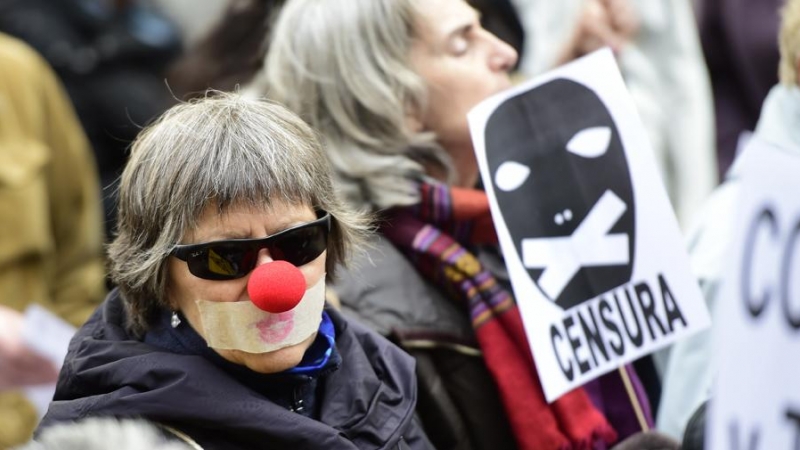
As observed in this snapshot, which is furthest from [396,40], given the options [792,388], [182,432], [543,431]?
[792,388]

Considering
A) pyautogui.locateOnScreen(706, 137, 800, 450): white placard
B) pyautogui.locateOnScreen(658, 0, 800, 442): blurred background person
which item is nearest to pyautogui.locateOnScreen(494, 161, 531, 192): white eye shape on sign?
pyautogui.locateOnScreen(658, 0, 800, 442): blurred background person

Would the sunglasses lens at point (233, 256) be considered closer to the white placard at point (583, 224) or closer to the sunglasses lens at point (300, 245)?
the sunglasses lens at point (300, 245)

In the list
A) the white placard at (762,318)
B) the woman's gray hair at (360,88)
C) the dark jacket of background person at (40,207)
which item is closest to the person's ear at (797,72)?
the woman's gray hair at (360,88)

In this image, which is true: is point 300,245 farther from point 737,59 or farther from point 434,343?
point 737,59

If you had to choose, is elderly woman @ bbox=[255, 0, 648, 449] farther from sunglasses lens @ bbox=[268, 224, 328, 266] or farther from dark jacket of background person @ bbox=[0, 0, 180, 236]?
dark jacket of background person @ bbox=[0, 0, 180, 236]

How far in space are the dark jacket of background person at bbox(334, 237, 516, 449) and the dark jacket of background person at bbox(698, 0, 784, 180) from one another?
2163 millimetres

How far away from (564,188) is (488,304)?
326mm

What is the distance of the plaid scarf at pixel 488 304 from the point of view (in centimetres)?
262

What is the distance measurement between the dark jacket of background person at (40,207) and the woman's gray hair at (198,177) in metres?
1.39

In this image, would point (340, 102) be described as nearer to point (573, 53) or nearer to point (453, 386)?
point (453, 386)

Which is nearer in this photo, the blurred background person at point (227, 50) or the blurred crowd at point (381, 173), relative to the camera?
the blurred crowd at point (381, 173)

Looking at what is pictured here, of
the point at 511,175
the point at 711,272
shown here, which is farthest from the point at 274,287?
the point at 711,272

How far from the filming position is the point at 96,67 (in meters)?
4.43

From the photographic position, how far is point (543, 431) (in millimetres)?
2611
